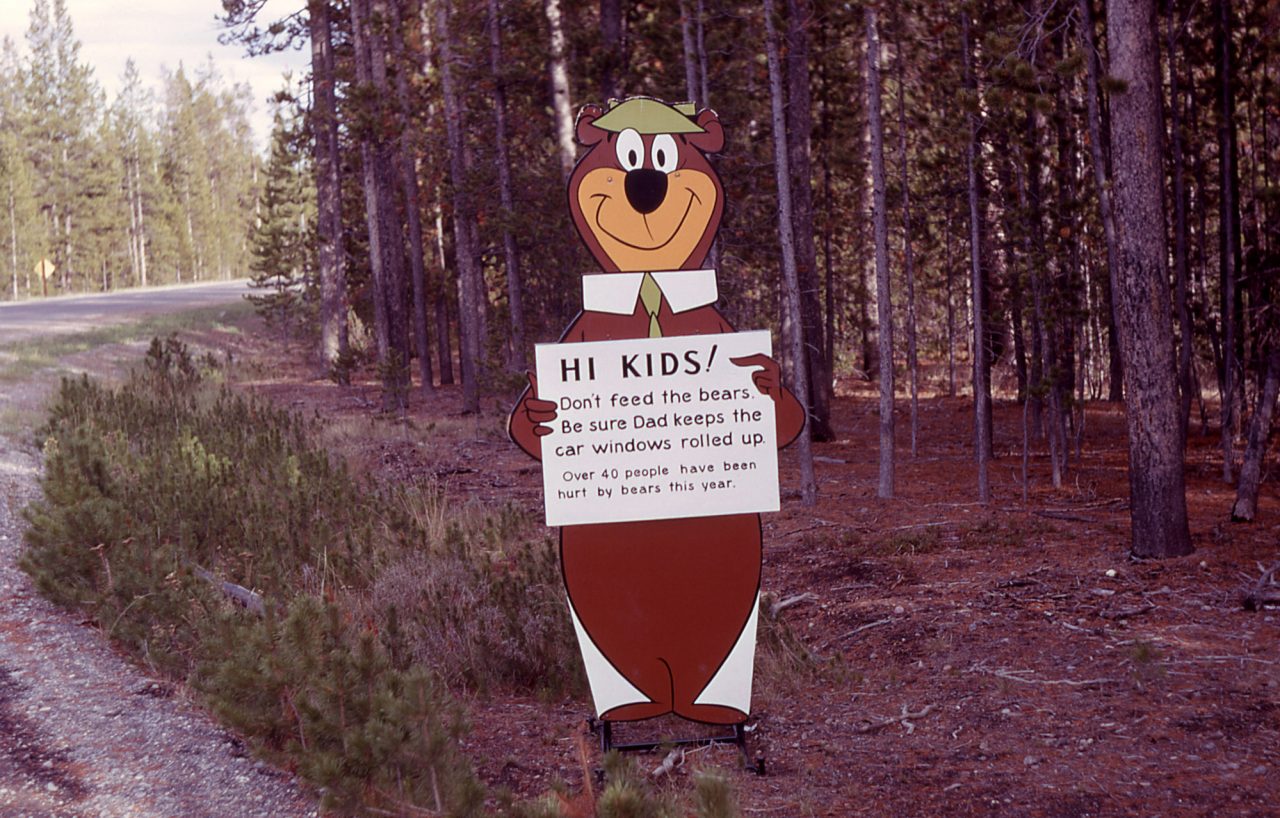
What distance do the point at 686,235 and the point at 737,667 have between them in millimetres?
1956

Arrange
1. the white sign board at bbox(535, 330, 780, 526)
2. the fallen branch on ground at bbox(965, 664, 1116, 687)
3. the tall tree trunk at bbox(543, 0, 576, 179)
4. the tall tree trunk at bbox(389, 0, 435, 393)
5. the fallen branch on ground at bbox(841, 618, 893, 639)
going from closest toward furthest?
1. the white sign board at bbox(535, 330, 780, 526)
2. the fallen branch on ground at bbox(965, 664, 1116, 687)
3. the fallen branch on ground at bbox(841, 618, 893, 639)
4. the tall tree trunk at bbox(543, 0, 576, 179)
5. the tall tree trunk at bbox(389, 0, 435, 393)

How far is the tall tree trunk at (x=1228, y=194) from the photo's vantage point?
32.5 feet

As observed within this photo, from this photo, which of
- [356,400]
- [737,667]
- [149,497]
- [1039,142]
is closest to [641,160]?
[737,667]

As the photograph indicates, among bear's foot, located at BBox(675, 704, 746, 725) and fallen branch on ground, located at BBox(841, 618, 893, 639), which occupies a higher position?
bear's foot, located at BBox(675, 704, 746, 725)

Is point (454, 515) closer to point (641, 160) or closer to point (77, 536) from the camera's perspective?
point (77, 536)

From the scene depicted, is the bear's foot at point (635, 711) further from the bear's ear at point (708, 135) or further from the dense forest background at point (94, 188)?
the dense forest background at point (94, 188)

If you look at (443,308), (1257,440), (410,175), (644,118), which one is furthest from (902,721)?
(443,308)

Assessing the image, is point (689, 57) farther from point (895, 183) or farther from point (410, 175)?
point (410, 175)

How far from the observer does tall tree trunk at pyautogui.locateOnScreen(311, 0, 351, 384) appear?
19344 millimetres

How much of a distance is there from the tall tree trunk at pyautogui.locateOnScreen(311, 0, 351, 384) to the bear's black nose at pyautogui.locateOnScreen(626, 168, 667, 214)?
1445 centimetres

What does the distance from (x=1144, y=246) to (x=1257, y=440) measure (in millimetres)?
2111

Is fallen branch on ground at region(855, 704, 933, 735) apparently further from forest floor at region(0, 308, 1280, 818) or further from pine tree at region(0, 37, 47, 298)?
pine tree at region(0, 37, 47, 298)

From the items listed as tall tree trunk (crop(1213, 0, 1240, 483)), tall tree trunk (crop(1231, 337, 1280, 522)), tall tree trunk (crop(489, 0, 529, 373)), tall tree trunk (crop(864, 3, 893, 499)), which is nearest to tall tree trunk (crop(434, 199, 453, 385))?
tall tree trunk (crop(489, 0, 529, 373))

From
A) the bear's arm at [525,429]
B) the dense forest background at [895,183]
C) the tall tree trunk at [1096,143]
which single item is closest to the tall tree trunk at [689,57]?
the dense forest background at [895,183]
